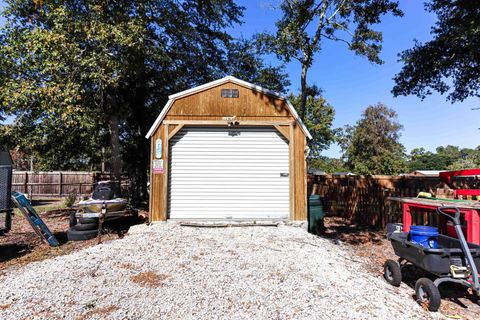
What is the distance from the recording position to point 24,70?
28.5 feet

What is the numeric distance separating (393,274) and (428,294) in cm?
75

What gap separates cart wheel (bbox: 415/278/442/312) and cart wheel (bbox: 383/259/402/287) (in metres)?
0.50

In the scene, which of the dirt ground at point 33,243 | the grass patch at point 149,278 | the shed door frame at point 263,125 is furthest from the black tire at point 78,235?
the grass patch at point 149,278

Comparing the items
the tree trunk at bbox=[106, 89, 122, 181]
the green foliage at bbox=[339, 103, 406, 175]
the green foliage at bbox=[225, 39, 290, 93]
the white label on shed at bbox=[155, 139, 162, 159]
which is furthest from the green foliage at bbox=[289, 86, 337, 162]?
the white label on shed at bbox=[155, 139, 162, 159]

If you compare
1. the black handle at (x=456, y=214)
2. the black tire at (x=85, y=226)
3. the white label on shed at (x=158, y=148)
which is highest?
the white label on shed at (x=158, y=148)

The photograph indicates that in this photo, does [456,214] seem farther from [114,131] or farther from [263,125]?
[114,131]

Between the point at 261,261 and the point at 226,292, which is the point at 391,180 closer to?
the point at 261,261

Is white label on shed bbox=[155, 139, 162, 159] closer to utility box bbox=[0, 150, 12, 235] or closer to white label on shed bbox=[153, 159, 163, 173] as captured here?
white label on shed bbox=[153, 159, 163, 173]

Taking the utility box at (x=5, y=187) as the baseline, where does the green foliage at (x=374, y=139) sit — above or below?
above

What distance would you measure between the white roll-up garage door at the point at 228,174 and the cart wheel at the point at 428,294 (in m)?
3.96

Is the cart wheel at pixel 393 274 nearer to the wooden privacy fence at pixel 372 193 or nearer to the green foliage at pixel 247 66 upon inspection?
the wooden privacy fence at pixel 372 193

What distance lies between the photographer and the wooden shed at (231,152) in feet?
24.6

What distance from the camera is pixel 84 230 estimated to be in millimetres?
6844

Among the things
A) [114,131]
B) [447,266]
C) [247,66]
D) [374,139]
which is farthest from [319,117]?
[447,266]
